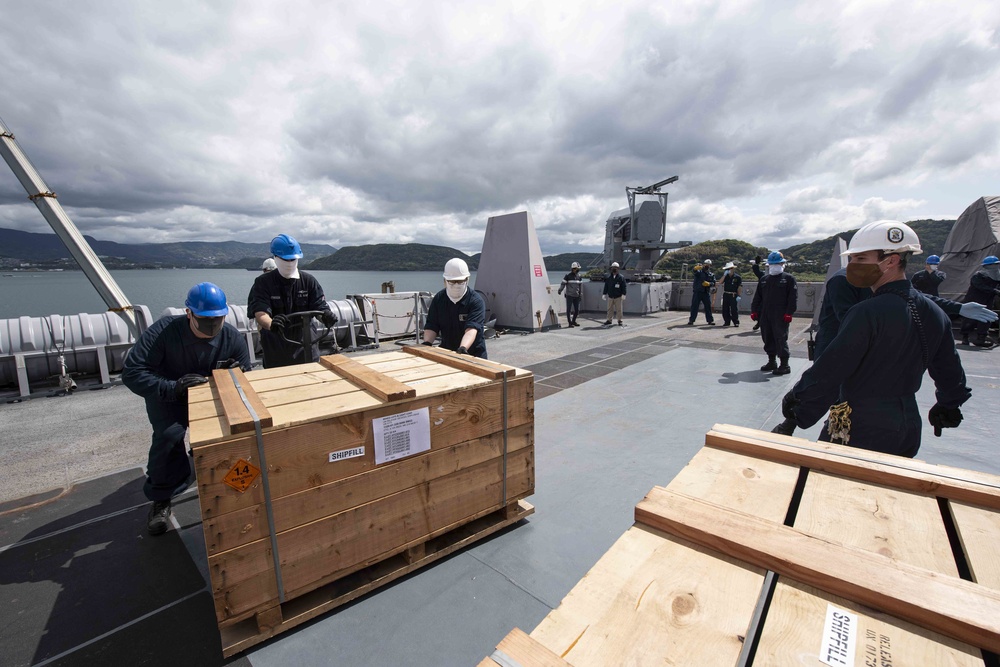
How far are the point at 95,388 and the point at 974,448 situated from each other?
11.2 metres

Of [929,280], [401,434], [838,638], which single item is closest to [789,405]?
[838,638]

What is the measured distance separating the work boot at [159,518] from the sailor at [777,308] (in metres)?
7.77

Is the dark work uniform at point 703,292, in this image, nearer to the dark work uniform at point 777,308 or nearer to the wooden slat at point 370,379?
the dark work uniform at point 777,308

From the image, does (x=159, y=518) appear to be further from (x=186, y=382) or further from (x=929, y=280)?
(x=929, y=280)

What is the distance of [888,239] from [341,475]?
314 centimetres

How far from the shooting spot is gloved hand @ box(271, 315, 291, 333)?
389cm

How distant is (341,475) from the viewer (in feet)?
6.92

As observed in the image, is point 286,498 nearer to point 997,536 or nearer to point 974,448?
point 997,536

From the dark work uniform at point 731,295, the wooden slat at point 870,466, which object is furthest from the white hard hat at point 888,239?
the dark work uniform at point 731,295

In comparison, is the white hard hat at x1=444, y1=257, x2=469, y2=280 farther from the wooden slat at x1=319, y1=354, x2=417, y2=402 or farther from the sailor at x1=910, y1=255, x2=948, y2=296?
the sailor at x1=910, y1=255, x2=948, y2=296

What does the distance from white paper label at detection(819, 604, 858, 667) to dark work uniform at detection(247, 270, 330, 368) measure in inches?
161

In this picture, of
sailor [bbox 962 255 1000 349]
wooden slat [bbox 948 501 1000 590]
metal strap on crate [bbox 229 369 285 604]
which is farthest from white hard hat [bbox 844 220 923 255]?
sailor [bbox 962 255 1000 349]

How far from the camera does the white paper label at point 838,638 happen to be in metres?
0.87

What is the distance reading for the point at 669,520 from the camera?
49.9 inches
